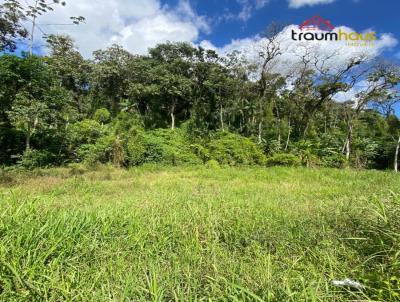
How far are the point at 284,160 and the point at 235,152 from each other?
3.01 meters

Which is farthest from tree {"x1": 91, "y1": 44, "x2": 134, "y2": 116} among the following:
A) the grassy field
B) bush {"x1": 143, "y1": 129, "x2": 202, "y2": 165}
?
the grassy field

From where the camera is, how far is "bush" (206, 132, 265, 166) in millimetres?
15250

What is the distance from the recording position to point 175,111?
24938 mm

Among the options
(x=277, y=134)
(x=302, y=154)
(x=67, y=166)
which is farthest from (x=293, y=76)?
(x=67, y=166)

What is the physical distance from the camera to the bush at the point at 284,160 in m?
14.6

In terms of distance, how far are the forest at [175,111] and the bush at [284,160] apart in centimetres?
6

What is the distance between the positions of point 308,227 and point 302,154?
515 inches

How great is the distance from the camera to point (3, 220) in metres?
2.71

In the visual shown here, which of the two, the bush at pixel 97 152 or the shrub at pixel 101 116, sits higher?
the shrub at pixel 101 116

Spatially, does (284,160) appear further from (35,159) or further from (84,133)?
(35,159)

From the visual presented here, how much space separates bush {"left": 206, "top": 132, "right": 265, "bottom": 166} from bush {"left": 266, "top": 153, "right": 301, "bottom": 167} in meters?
0.50

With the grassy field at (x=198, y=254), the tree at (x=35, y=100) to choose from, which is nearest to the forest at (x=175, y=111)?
the tree at (x=35, y=100)

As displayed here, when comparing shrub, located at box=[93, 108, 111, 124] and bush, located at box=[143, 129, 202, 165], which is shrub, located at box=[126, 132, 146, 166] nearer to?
bush, located at box=[143, 129, 202, 165]

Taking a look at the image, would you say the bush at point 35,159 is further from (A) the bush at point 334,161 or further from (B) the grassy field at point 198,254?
(A) the bush at point 334,161
